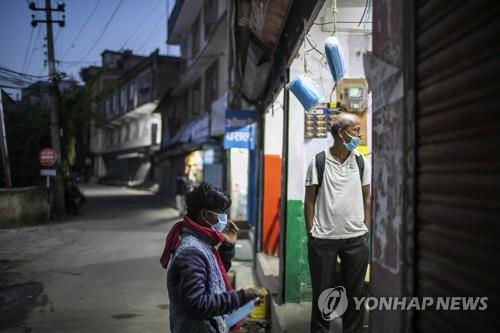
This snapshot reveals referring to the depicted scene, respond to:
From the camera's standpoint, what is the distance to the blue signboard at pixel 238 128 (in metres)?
9.13

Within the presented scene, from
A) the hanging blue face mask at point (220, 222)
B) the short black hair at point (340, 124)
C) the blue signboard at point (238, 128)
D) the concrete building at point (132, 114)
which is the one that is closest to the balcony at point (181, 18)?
the concrete building at point (132, 114)

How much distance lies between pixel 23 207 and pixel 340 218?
14.4m

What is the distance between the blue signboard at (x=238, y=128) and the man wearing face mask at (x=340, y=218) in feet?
18.5

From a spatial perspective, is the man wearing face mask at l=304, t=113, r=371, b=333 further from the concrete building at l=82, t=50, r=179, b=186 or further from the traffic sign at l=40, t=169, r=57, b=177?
the concrete building at l=82, t=50, r=179, b=186

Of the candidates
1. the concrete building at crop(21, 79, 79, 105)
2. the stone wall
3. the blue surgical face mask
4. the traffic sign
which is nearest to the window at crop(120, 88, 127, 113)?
the concrete building at crop(21, 79, 79, 105)

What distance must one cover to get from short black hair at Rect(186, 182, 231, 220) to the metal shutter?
3.78 feet

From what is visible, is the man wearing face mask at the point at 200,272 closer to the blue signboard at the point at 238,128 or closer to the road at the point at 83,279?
Answer: the road at the point at 83,279

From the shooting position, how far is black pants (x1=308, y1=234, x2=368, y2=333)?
3500mm

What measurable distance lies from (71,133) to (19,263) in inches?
451

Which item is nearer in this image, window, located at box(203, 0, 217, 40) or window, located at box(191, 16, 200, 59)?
window, located at box(203, 0, 217, 40)

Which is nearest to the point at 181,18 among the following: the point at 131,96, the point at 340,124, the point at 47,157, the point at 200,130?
the point at 200,130

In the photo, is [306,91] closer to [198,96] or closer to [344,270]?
[344,270]

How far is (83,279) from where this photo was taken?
7.72 m

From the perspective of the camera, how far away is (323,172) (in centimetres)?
360
